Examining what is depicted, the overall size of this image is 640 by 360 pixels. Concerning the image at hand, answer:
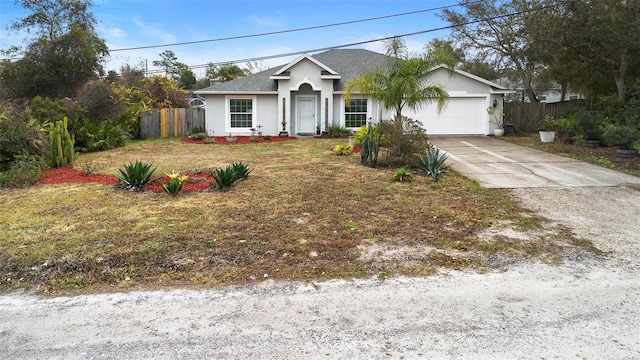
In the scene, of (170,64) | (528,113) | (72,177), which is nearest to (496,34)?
(528,113)

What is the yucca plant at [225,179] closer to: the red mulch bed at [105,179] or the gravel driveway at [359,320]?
the red mulch bed at [105,179]

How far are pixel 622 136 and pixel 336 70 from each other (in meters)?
12.7

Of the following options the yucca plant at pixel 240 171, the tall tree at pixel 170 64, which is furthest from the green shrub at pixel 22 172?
the tall tree at pixel 170 64

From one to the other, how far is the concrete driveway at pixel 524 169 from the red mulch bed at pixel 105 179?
6015mm

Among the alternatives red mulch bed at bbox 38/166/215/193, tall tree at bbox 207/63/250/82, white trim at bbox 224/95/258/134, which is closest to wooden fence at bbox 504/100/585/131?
white trim at bbox 224/95/258/134

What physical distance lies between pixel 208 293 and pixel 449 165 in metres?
8.91

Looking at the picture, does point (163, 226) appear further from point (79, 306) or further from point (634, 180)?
point (634, 180)

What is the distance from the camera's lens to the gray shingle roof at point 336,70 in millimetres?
20422

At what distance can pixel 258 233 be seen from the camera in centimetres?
587

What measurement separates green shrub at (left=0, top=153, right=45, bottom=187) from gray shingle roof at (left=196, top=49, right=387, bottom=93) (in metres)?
10.3

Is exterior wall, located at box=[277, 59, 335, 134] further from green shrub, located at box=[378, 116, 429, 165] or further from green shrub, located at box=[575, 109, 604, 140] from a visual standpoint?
green shrub, located at box=[575, 109, 604, 140]

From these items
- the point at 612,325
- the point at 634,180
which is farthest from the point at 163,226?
the point at 634,180

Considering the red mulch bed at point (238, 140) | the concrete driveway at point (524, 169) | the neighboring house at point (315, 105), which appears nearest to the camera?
the concrete driveway at point (524, 169)

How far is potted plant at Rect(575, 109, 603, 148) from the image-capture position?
15141 mm
